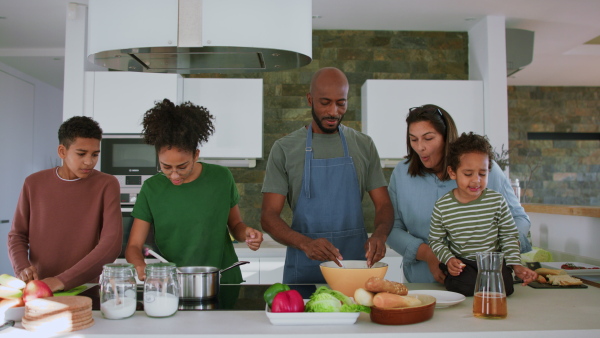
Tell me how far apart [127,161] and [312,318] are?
2882 millimetres

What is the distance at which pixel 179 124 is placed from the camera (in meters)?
1.89

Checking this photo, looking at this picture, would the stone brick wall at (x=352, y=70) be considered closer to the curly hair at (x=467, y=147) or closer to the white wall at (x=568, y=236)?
the white wall at (x=568, y=236)

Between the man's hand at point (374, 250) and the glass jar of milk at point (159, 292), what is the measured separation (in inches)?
24.9

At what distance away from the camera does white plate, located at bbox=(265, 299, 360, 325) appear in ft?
4.34

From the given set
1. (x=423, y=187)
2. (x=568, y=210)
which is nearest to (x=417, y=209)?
(x=423, y=187)

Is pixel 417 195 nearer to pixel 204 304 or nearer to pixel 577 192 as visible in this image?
pixel 204 304

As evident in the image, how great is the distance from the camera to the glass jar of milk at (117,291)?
4.53 feet

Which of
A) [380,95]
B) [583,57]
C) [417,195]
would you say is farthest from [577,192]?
[417,195]

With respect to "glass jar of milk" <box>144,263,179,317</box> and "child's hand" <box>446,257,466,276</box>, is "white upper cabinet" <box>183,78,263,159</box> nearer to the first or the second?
"child's hand" <box>446,257,466,276</box>

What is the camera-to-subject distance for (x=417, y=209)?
2061mm

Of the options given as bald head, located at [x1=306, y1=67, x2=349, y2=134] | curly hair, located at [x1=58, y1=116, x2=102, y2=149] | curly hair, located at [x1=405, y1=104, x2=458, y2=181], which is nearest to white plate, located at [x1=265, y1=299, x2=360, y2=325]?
curly hair, located at [x1=405, y1=104, x2=458, y2=181]

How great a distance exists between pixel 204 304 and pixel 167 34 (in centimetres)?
86

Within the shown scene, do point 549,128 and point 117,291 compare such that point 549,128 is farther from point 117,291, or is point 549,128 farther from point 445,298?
point 117,291

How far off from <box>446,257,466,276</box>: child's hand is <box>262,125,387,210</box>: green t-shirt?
634 millimetres
